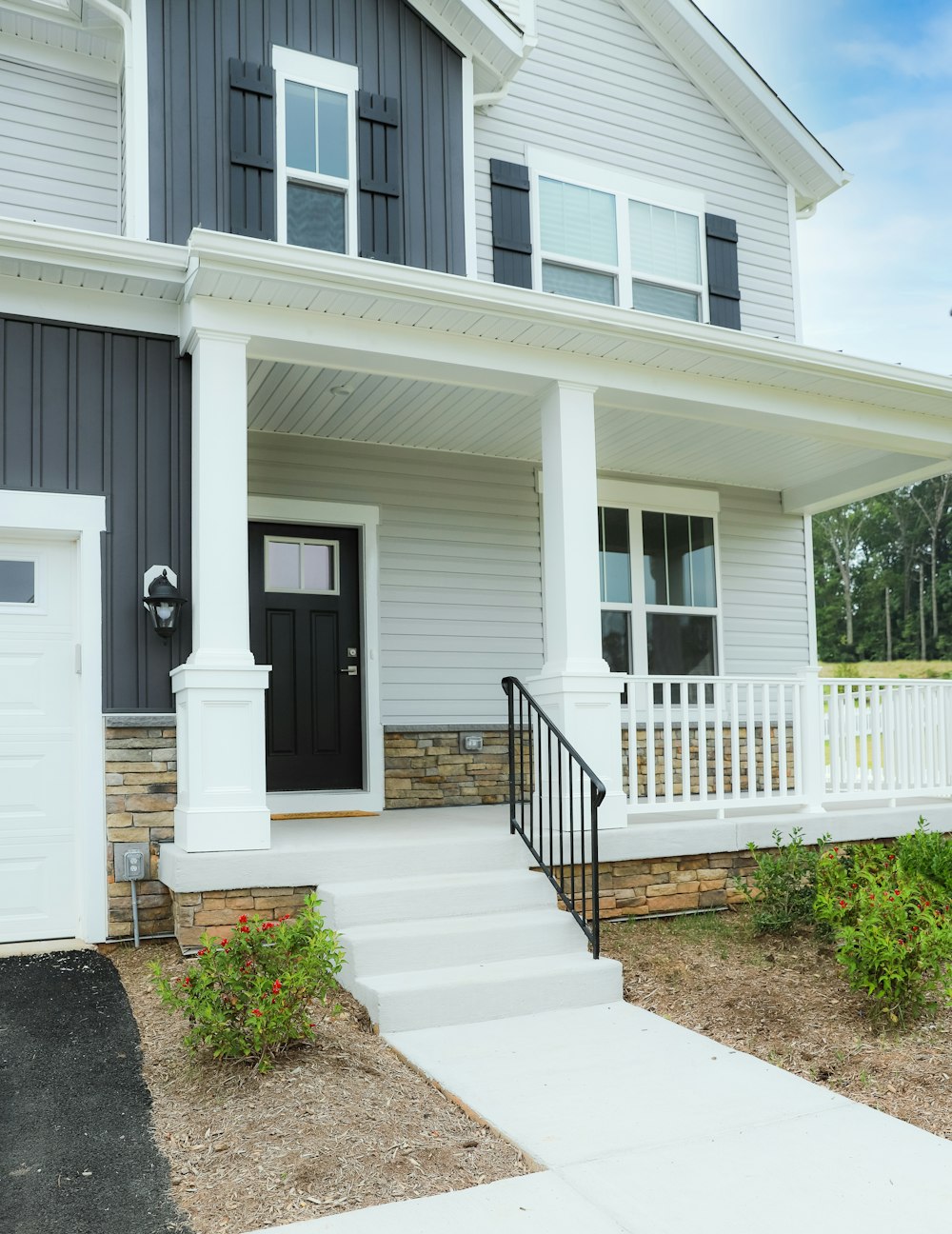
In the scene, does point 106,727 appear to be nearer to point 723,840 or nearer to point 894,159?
point 723,840

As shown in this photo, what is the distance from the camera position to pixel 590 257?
824 centimetres

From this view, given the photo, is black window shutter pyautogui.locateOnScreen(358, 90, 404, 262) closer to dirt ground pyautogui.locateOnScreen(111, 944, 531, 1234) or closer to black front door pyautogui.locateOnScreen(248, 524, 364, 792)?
black front door pyautogui.locateOnScreen(248, 524, 364, 792)

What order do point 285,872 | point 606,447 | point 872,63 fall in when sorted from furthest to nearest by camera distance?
point 872,63 → point 606,447 → point 285,872

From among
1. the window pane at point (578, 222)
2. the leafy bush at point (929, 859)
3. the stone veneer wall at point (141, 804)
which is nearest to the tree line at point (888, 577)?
the window pane at point (578, 222)

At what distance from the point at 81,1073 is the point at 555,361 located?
4383 millimetres

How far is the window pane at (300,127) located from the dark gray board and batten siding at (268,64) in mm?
253

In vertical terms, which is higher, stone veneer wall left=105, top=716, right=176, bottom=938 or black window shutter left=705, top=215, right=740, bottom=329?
black window shutter left=705, top=215, right=740, bottom=329

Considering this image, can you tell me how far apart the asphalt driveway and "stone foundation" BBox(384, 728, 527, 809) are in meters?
2.84

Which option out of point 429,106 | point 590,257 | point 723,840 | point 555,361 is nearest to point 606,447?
point 590,257

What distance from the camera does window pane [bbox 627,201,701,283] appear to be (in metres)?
8.52

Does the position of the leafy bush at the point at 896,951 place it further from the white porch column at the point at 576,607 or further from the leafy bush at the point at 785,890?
the white porch column at the point at 576,607

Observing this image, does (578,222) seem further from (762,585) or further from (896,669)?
(896,669)

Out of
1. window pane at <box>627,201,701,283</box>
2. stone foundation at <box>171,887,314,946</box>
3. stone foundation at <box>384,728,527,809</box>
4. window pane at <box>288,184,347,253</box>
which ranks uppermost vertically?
window pane at <box>627,201,701,283</box>

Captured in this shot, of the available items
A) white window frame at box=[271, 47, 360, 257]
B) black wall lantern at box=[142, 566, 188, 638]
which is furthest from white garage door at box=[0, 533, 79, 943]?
white window frame at box=[271, 47, 360, 257]
